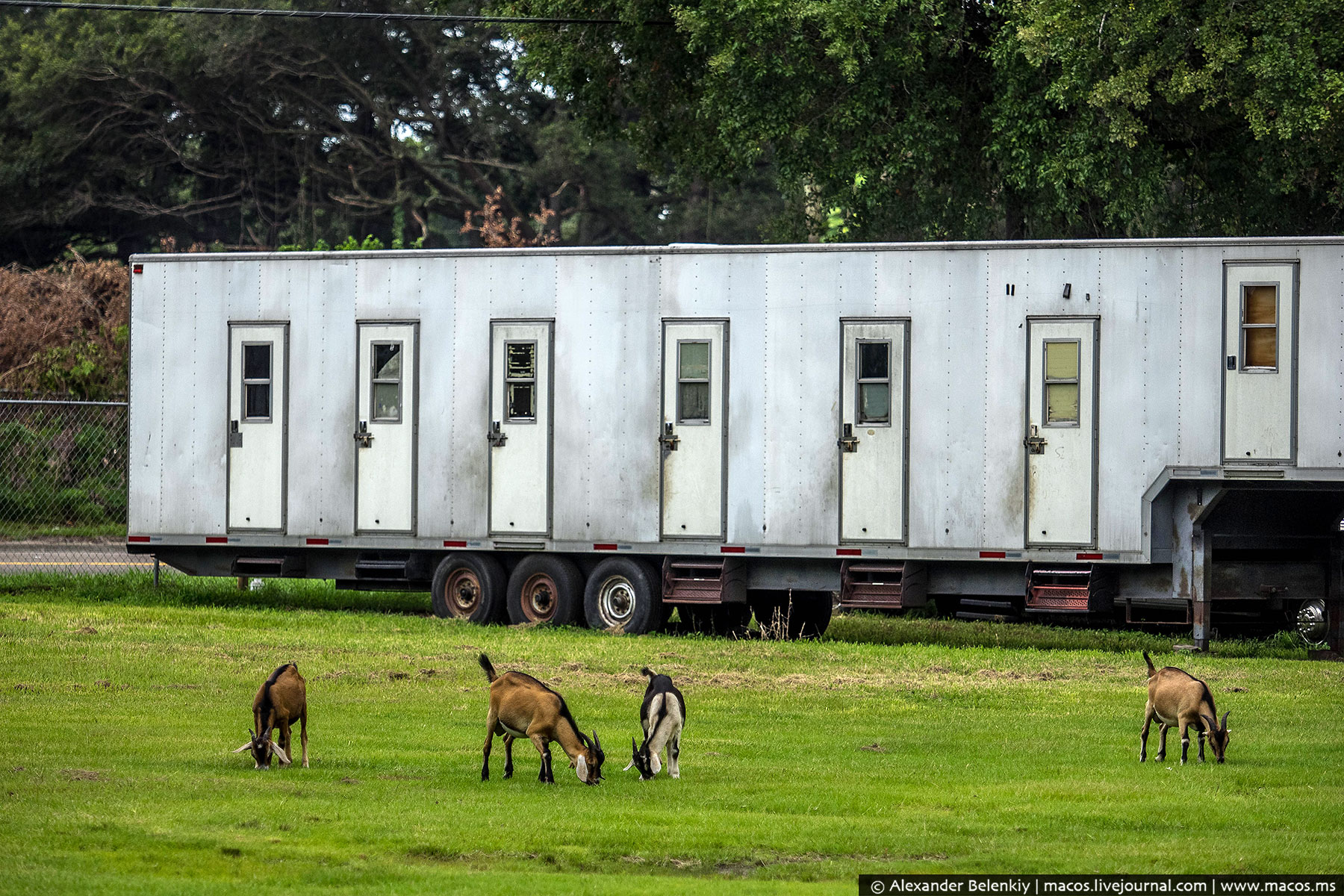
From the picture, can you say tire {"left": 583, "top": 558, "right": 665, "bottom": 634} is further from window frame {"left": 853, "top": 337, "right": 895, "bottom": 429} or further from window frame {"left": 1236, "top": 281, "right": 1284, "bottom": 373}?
window frame {"left": 1236, "top": 281, "right": 1284, "bottom": 373}

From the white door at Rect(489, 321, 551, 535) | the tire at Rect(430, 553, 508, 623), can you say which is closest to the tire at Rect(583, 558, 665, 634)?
the white door at Rect(489, 321, 551, 535)

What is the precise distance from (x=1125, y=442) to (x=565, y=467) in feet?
20.0

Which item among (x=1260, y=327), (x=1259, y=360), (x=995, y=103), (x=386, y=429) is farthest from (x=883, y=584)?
(x=995, y=103)

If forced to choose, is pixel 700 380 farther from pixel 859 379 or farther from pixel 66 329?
pixel 66 329

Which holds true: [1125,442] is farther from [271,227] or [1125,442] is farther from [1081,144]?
[271,227]

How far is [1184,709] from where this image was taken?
1126 cm

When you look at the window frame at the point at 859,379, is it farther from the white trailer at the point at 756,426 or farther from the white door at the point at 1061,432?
the white door at the point at 1061,432

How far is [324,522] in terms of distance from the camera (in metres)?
21.1

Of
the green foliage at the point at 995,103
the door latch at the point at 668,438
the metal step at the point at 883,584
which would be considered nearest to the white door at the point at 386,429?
the door latch at the point at 668,438

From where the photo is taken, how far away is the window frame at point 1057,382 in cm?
1847

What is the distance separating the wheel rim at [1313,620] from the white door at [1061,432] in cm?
255

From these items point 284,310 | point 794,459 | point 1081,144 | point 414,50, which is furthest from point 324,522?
point 414,50

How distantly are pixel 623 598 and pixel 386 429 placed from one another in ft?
11.3

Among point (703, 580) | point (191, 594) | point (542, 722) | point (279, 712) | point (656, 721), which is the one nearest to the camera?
point (542, 722)
